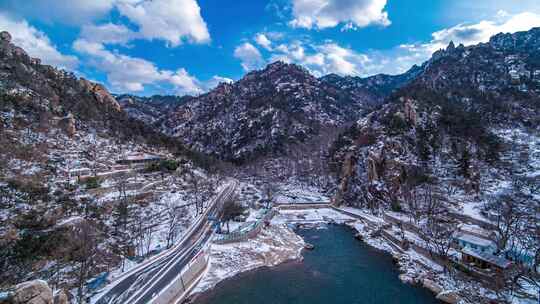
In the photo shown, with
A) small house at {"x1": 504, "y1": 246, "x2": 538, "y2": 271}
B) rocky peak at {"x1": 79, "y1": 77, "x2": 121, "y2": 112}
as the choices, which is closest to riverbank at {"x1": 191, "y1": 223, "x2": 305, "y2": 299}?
small house at {"x1": 504, "y1": 246, "x2": 538, "y2": 271}

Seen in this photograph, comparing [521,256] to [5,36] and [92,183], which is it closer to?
[92,183]

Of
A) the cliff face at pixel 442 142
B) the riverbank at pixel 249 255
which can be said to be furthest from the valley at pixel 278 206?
the cliff face at pixel 442 142

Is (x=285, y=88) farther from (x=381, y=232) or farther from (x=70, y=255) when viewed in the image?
(x=70, y=255)

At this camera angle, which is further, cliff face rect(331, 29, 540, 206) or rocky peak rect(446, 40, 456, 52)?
rocky peak rect(446, 40, 456, 52)

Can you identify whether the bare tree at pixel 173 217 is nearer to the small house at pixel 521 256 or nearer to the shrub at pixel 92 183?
the shrub at pixel 92 183

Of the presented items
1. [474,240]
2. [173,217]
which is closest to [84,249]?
[173,217]

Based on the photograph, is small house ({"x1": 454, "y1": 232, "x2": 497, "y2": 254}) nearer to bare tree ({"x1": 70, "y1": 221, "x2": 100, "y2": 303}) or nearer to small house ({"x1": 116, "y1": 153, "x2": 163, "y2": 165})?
bare tree ({"x1": 70, "y1": 221, "x2": 100, "y2": 303})

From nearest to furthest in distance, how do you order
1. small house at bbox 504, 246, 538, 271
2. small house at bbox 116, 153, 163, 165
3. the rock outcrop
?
the rock outcrop, small house at bbox 504, 246, 538, 271, small house at bbox 116, 153, 163, 165
